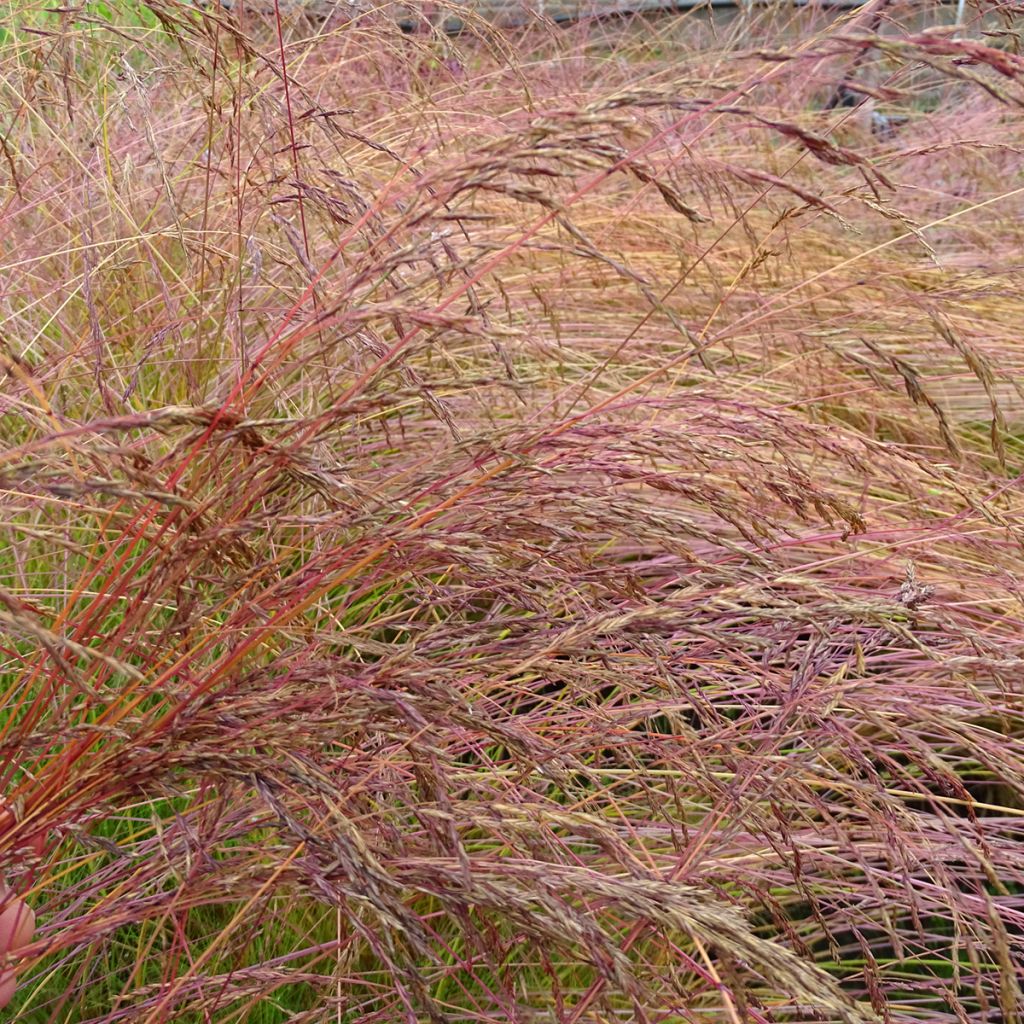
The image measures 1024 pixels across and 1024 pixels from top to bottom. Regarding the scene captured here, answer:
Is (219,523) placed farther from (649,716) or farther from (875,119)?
(875,119)

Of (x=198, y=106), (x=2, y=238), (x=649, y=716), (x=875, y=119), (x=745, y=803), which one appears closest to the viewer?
(x=745, y=803)

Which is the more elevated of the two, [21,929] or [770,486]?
[770,486]

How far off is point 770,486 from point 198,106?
1.67 m

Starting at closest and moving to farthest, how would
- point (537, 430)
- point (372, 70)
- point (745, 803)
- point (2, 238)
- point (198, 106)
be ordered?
point (745, 803), point (537, 430), point (2, 238), point (198, 106), point (372, 70)

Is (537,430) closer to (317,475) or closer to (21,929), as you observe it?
(317,475)

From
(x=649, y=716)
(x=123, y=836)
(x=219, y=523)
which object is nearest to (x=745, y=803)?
(x=649, y=716)

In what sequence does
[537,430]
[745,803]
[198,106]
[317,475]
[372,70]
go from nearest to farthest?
[317,475] → [745,803] → [537,430] → [198,106] → [372,70]

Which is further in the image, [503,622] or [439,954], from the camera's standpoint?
[439,954]

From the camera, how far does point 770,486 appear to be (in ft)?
4.43

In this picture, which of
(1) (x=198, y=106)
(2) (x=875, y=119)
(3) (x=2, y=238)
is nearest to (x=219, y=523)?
(3) (x=2, y=238)

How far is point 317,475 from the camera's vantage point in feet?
3.57

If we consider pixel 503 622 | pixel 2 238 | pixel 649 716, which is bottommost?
pixel 649 716

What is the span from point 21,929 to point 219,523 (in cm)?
44

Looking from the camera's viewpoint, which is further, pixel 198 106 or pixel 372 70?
→ pixel 372 70
